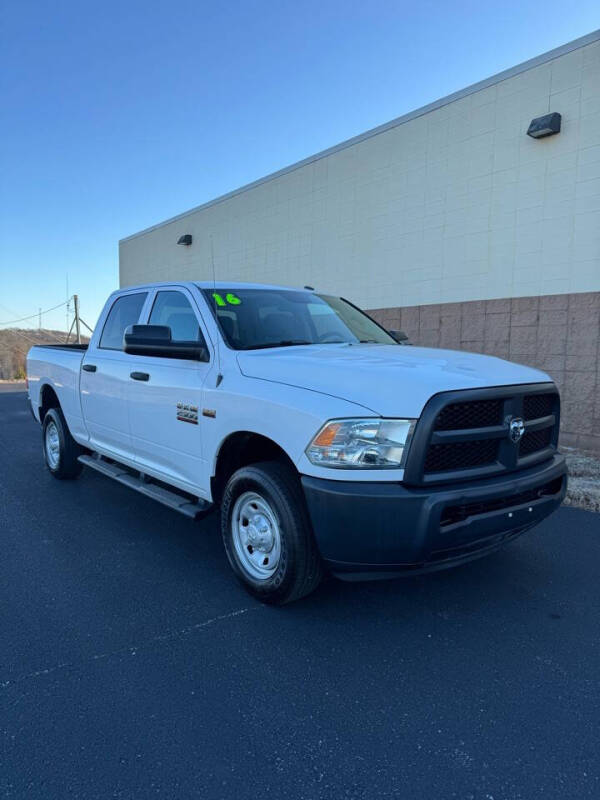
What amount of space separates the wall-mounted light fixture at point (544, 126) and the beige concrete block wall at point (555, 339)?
2.20 metres

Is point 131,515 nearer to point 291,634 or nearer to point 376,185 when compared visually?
point 291,634

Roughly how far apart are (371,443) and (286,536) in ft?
2.41

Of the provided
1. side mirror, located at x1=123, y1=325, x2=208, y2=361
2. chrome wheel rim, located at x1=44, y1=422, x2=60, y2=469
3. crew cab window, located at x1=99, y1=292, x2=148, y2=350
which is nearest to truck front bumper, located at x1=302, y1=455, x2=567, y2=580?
side mirror, located at x1=123, y1=325, x2=208, y2=361

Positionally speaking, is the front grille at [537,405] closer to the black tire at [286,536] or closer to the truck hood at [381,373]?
the truck hood at [381,373]

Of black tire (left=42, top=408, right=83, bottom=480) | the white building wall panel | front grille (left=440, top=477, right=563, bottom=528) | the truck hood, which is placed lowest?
black tire (left=42, top=408, right=83, bottom=480)

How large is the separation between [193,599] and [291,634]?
716mm

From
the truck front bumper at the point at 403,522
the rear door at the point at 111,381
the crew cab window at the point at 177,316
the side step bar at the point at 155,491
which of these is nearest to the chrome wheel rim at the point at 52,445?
the side step bar at the point at 155,491

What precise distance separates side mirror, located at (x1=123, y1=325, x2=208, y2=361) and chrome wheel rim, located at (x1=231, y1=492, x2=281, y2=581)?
98 centimetres

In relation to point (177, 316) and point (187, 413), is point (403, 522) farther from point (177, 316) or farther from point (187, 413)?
point (177, 316)

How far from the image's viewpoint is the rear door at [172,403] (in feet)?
12.1

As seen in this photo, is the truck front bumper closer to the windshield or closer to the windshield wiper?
the windshield wiper

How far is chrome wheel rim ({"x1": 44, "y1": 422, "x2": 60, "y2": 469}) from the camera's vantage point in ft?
20.1

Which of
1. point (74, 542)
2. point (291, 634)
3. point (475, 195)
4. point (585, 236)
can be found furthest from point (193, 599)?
point (475, 195)

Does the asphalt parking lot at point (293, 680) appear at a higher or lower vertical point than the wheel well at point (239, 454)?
lower
